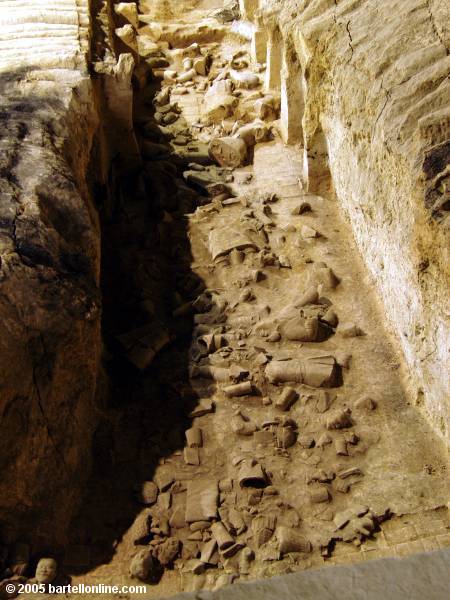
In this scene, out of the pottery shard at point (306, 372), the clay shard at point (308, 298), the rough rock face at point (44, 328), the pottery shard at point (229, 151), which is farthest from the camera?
the pottery shard at point (229, 151)

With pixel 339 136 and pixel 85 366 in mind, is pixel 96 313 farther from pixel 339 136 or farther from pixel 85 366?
pixel 339 136

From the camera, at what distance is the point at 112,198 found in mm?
4996

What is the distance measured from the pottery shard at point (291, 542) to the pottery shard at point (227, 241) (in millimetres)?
2270

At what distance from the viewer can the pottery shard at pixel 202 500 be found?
9.73 ft

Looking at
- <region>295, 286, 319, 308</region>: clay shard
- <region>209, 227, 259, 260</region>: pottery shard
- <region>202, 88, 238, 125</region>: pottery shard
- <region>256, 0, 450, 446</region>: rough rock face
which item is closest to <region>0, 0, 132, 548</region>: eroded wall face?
<region>209, 227, 259, 260</region>: pottery shard

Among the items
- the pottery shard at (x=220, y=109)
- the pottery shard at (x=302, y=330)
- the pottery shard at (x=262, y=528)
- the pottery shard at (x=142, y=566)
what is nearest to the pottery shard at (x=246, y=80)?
the pottery shard at (x=220, y=109)

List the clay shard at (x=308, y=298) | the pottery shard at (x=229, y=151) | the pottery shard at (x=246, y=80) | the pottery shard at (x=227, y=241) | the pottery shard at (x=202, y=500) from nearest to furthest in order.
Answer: the pottery shard at (x=202, y=500) → the clay shard at (x=308, y=298) → the pottery shard at (x=227, y=241) → the pottery shard at (x=229, y=151) → the pottery shard at (x=246, y=80)

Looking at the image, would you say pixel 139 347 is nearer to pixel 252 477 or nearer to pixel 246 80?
pixel 252 477

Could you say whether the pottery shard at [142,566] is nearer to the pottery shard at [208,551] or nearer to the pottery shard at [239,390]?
the pottery shard at [208,551]

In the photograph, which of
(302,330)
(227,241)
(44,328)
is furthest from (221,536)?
(227,241)

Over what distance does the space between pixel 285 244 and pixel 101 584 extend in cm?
282

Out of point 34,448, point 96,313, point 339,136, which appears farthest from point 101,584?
point 339,136

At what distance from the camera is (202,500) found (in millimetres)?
3035

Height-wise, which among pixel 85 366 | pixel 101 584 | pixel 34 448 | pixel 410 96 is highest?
pixel 410 96
